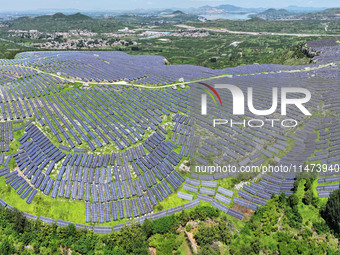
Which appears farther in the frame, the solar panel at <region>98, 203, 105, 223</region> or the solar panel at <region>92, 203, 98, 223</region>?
the solar panel at <region>92, 203, 98, 223</region>

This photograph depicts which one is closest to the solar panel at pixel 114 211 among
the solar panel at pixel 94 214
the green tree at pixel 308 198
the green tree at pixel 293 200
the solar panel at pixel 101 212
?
the solar panel at pixel 101 212

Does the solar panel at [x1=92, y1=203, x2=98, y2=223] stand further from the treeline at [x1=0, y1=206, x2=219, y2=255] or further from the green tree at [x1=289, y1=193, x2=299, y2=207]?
the green tree at [x1=289, y1=193, x2=299, y2=207]

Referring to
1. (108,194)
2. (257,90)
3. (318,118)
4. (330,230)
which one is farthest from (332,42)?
(108,194)

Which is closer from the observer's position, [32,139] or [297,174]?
[297,174]

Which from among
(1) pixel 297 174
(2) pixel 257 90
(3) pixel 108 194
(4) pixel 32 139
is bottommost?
(3) pixel 108 194

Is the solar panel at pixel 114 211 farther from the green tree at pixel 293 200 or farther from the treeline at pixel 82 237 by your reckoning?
the green tree at pixel 293 200

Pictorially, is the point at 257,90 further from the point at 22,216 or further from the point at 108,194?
the point at 22,216

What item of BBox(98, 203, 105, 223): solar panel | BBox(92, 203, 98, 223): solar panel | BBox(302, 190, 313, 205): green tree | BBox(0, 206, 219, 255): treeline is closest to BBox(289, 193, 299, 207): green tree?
BBox(302, 190, 313, 205): green tree

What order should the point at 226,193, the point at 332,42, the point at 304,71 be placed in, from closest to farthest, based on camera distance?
the point at 226,193
the point at 304,71
the point at 332,42
